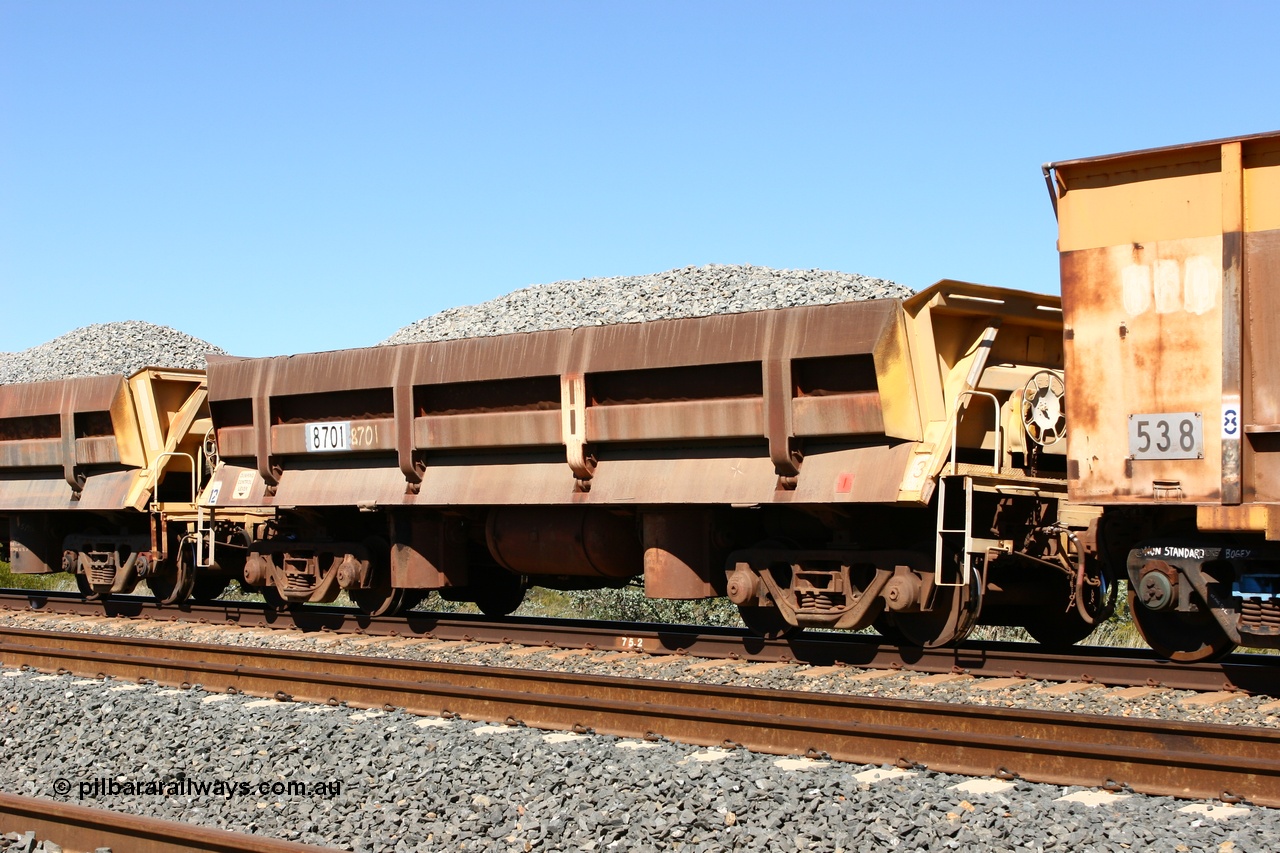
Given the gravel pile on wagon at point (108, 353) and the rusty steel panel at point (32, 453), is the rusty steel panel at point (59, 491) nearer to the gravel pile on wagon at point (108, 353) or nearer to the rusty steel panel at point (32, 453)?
the rusty steel panel at point (32, 453)

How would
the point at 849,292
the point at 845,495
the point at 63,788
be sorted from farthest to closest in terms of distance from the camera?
the point at 849,292
the point at 845,495
the point at 63,788

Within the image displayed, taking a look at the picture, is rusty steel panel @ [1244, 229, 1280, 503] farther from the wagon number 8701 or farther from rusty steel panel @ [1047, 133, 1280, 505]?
the wagon number 8701

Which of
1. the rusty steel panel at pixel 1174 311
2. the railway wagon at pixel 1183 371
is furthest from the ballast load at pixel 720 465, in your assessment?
the rusty steel panel at pixel 1174 311

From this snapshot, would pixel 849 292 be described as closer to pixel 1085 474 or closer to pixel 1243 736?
pixel 1085 474

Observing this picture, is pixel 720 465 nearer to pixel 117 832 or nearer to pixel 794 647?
pixel 794 647

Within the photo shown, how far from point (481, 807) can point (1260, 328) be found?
5.45 meters

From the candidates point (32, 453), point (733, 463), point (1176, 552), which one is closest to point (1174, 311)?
point (1176, 552)

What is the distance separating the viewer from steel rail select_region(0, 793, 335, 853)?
17.9ft

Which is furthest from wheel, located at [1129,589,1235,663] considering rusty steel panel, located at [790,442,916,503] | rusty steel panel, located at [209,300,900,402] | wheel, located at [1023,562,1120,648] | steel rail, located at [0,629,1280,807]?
rusty steel panel, located at [209,300,900,402]

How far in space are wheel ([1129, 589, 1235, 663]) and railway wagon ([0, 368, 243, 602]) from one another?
10017mm

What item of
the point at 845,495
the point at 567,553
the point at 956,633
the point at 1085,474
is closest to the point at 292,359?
the point at 567,553

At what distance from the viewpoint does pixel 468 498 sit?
1259 centimetres

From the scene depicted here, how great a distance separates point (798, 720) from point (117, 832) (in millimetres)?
3602

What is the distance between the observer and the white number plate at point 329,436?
44.8ft
